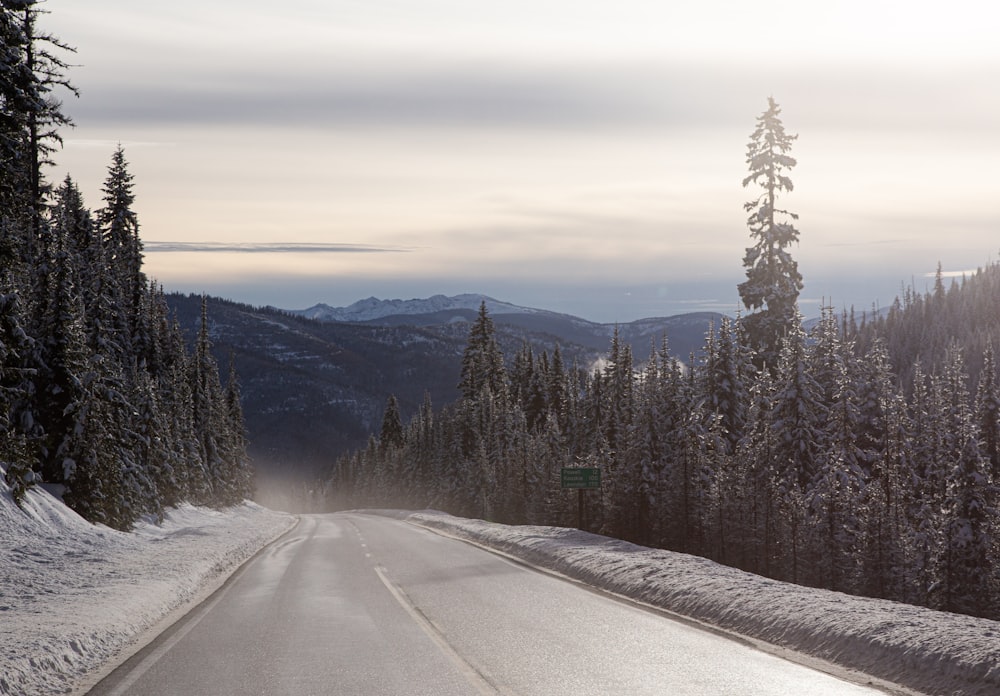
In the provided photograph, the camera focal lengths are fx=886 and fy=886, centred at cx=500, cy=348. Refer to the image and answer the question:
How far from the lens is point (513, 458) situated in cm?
8012

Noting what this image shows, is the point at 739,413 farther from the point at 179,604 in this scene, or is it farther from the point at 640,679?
the point at 640,679

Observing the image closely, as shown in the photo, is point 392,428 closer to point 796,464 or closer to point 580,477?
point 796,464

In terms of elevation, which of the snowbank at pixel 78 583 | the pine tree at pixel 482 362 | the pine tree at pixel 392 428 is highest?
the pine tree at pixel 482 362

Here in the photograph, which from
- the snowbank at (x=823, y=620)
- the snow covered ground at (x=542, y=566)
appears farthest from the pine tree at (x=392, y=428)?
the snowbank at (x=823, y=620)

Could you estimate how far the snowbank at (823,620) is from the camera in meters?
9.29

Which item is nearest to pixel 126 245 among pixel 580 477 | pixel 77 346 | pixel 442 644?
pixel 77 346

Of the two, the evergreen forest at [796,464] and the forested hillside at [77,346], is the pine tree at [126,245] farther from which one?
the evergreen forest at [796,464]

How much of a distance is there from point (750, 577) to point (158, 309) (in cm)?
5928

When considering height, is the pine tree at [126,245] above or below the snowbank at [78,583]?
above

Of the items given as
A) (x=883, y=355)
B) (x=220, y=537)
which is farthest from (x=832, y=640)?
(x=883, y=355)

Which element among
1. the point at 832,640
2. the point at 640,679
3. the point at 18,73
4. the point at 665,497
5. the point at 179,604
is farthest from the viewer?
the point at 665,497

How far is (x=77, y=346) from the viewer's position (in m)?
35.9

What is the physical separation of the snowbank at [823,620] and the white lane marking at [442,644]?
4.12 meters

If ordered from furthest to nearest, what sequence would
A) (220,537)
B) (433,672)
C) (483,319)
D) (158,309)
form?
1. (483,319)
2. (158,309)
3. (220,537)
4. (433,672)
